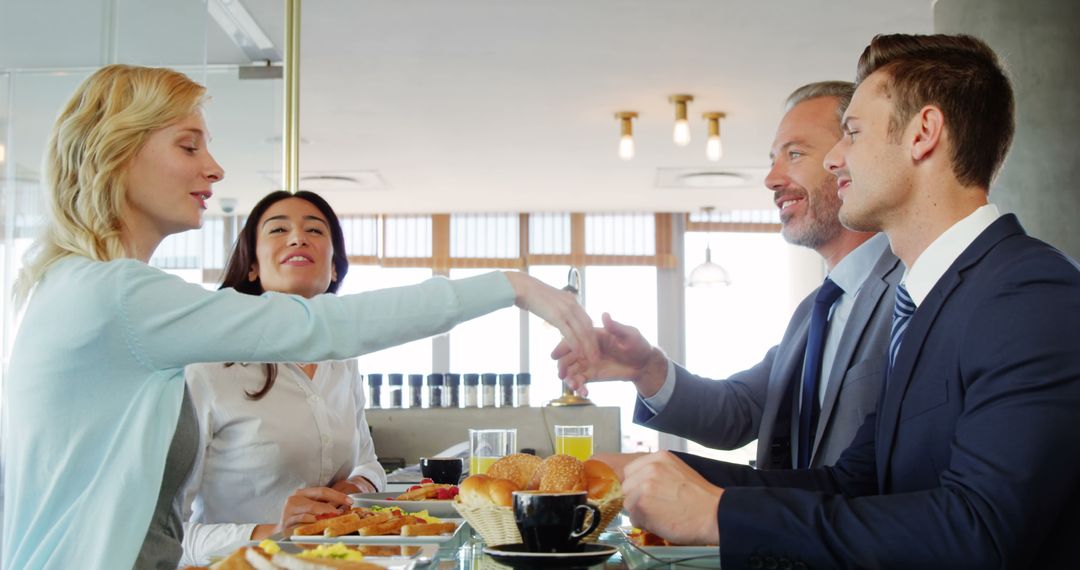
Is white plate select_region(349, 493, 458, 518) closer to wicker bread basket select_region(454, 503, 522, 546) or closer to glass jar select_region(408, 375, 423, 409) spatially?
wicker bread basket select_region(454, 503, 522, 546)

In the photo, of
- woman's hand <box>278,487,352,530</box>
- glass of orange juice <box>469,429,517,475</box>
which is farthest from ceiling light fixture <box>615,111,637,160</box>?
woman's hand <box>278,487,352,530</box>

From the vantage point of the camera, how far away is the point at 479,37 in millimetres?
5363

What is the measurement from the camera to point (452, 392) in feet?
15.5

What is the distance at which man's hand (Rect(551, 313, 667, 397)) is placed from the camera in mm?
2139

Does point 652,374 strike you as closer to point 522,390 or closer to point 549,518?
point 549,518

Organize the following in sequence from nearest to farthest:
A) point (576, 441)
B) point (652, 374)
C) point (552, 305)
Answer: point (552, 305)
point (652, 374)
point (576, 441)

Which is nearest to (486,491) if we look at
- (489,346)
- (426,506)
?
(426,506)

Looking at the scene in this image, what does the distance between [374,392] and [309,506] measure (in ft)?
10.3

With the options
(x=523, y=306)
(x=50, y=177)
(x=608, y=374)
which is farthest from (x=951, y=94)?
(x=50, y=177)

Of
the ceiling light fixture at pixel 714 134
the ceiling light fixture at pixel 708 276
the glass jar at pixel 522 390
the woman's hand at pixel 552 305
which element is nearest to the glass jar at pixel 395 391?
the glass jar at pixel 522 390

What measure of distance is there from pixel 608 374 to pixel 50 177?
3.76ft

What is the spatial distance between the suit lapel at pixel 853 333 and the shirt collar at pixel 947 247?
0.42 metres

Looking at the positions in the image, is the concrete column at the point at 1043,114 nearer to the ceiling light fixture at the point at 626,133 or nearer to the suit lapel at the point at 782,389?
the suit lapel at the point at 782,389

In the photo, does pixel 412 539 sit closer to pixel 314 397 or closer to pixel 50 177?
pixel 50 177
